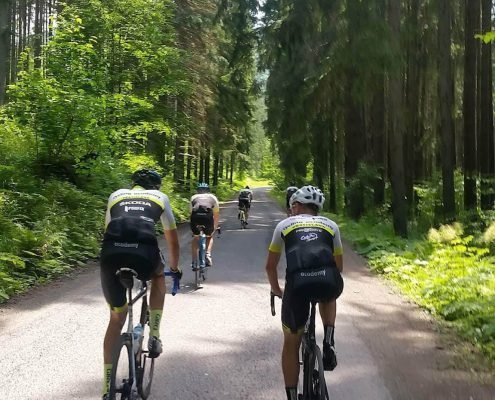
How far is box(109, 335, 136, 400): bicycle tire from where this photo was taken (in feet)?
12.4

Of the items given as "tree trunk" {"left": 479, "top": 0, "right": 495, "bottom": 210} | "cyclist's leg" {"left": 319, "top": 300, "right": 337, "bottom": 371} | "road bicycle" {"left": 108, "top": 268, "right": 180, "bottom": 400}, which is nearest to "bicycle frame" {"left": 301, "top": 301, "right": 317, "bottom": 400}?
"cyclist's leg" {"left": 319, "top": 300, "right": 337, "bottom": 371}

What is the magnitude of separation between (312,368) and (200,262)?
6505 millimetres

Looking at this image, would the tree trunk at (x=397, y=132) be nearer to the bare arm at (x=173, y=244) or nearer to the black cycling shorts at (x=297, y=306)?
the bare arm at (x=173, y=244)

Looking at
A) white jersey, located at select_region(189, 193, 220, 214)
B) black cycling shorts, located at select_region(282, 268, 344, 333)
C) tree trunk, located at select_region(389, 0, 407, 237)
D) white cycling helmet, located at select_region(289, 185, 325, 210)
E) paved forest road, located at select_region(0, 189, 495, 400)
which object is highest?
tree trunk, located at select_region(389, 0, 407, 237)

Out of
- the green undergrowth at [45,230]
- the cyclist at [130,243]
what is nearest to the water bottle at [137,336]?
the cyclist at [130,243]

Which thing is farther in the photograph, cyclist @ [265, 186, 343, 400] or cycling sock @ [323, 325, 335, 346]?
cycling sock @ [323, 325, 335, 346]

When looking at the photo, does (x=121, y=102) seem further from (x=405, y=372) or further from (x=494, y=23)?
(x=494, y=23)

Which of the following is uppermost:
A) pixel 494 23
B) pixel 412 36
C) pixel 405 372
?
pixel 494 23

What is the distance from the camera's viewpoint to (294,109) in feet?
75.0

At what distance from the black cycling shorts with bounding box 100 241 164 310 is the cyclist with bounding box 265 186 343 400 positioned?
1.02 metres

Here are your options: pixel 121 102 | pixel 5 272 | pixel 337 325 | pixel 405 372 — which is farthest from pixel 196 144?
pixel 405 372

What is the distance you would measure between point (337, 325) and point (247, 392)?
9.65 ft

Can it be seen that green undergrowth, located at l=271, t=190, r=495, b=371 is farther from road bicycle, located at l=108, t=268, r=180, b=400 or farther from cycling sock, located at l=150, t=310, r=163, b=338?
road bicycle, located at l=108, t=268, r=180, b=400

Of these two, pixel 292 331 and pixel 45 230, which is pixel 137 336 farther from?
pixel 45 230
